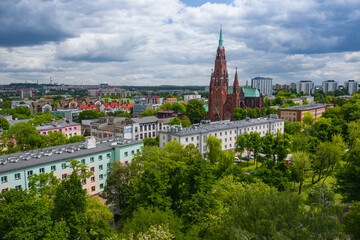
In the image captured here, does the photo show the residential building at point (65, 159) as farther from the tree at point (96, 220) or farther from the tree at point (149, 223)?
the tree at point (149, 223)

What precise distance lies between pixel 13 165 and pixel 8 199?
39.8 feet

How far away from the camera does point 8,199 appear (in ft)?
69.2

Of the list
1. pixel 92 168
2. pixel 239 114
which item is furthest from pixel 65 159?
pixel 239 114

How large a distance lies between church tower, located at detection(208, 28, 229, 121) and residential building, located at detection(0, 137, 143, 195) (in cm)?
6478

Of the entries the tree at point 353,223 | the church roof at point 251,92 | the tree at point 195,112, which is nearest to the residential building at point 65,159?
the tree at point 353,223

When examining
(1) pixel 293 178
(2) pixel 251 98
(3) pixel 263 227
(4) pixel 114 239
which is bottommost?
(1) pixel 293 178

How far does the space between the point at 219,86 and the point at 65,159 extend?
77182 millimetres

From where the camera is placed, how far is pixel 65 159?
114ft

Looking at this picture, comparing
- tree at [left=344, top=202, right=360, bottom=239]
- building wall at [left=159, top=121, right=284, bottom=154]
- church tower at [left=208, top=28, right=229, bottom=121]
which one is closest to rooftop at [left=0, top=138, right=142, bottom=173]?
building wall at [left=159, top=121, right=284, bottom=154]

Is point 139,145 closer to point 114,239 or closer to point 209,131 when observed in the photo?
point 209,131

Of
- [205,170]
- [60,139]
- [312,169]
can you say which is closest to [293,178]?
[312,169]

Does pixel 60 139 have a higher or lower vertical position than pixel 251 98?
lower

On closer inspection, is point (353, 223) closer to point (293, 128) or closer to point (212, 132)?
point (212, 132)

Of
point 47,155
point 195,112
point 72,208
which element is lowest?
point 72,208
